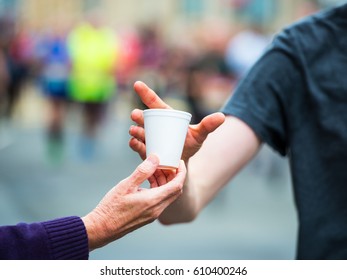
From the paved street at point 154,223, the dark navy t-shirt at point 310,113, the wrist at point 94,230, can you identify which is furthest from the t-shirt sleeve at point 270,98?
the paved street at point 154,223

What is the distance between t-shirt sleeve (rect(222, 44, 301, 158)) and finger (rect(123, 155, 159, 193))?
0.61 metres

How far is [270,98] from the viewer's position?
7.78ft

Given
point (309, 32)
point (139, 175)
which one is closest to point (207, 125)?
point (139, 175)

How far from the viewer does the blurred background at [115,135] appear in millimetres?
6480

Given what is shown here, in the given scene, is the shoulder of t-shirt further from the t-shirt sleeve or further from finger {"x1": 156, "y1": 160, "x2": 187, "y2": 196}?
finger {"x1": 156, "y1": 160, "x2": 187, "y2": 196}

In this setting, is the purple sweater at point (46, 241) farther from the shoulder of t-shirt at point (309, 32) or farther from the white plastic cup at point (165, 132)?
the shoulder of t-shirt at point (309, 32)

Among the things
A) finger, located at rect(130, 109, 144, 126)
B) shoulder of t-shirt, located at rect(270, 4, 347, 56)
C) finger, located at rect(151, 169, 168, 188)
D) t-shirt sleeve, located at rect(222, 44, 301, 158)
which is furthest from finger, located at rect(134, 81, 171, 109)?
shoulder of t-shirt, located at rect(270, 4, 347, 56)

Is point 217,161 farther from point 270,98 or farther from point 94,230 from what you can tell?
point 94,230

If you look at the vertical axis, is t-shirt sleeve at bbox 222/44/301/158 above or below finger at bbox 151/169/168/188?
above

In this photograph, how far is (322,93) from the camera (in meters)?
2.32

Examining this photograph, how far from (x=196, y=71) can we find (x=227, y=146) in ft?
24.1

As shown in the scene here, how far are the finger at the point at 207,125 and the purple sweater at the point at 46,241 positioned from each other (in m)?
0.38

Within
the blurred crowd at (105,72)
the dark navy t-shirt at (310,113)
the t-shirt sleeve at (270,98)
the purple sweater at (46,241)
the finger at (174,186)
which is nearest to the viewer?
the purple sweater at (46,241)

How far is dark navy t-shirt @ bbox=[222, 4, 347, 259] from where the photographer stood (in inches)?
88.7
